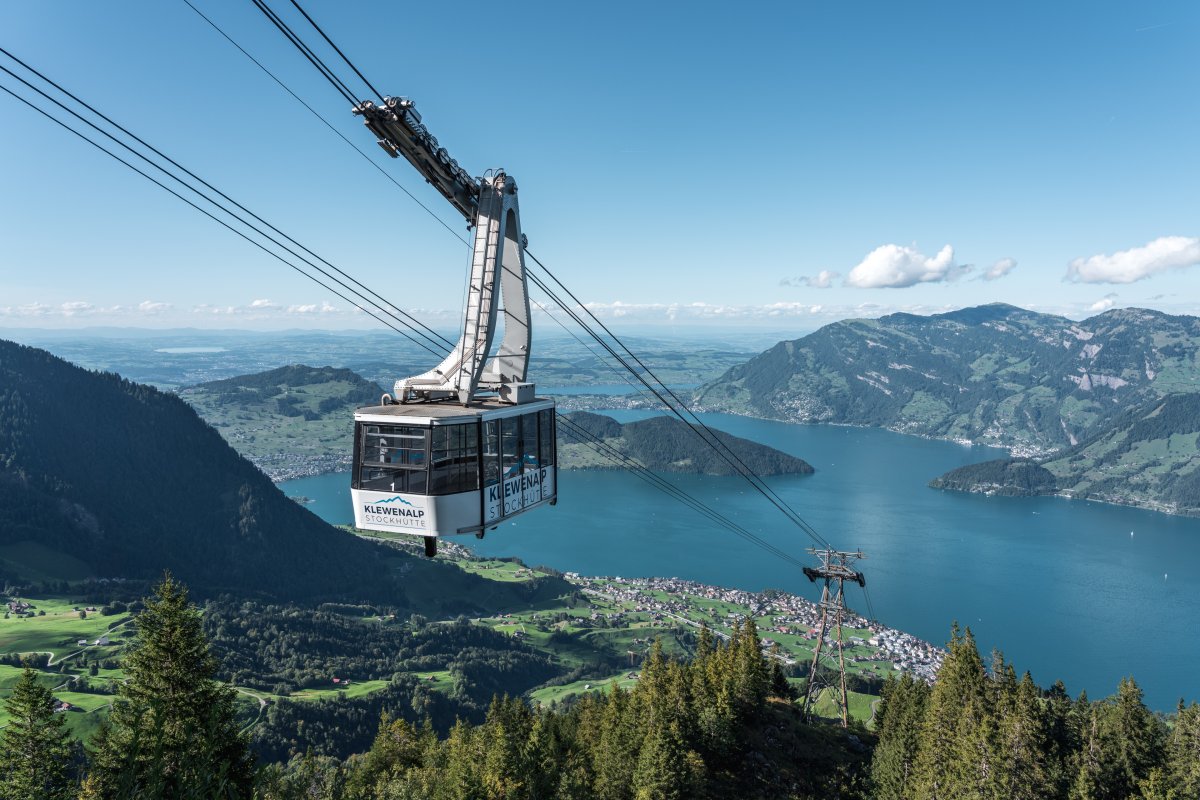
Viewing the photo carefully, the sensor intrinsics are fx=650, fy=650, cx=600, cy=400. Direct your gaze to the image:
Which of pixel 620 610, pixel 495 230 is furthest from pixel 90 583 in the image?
pixel 495 230

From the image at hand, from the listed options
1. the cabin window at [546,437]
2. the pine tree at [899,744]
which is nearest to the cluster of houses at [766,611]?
the pine tree at [899,744]

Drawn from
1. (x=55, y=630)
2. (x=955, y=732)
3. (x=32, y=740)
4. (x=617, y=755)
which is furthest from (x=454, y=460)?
(x=55, y=630)

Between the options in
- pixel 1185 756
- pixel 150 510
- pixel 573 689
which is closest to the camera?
pixel 1185 756

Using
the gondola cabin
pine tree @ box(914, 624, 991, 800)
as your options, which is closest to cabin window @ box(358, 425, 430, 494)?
the gondola cabin

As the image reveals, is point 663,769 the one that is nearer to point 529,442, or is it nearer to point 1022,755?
point 1022,755

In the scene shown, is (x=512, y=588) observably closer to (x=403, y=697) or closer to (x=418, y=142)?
(x=403, y=697)

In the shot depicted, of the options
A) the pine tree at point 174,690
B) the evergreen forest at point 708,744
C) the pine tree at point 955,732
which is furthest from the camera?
the pine tree at point 955,732

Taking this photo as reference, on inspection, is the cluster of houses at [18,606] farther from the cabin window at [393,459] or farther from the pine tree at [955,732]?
the pine tree at [955,732]
